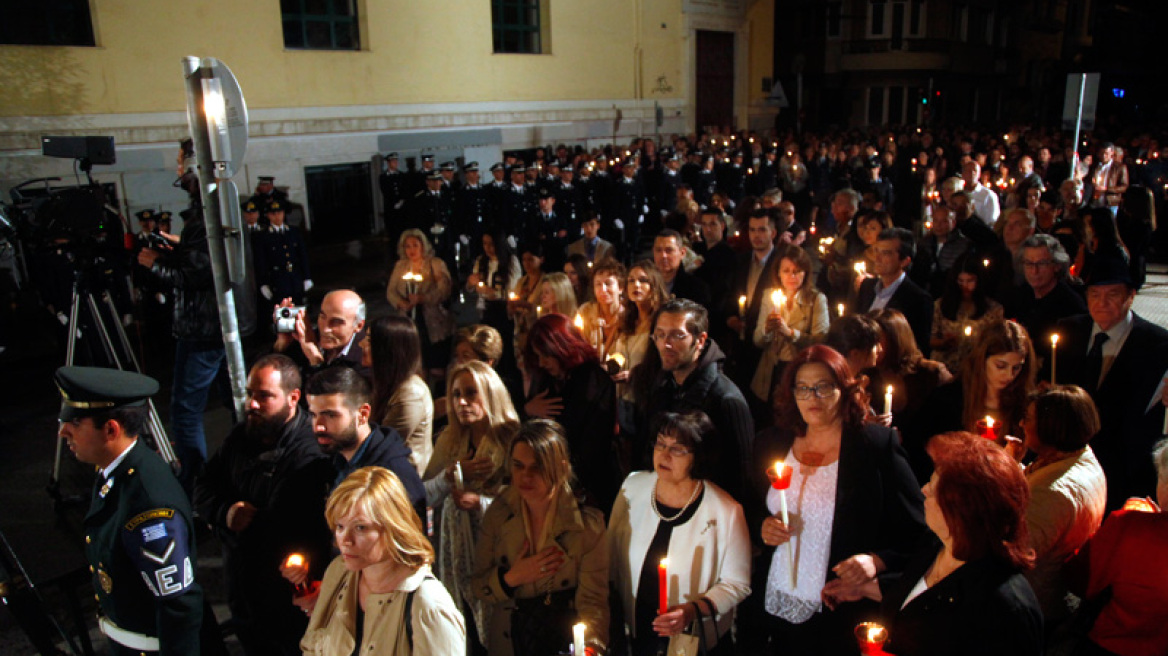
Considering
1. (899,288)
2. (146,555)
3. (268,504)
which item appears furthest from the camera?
(899,288)

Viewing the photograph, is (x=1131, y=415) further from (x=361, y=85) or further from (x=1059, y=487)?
(x=361, y=85)

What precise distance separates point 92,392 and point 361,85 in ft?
48.7

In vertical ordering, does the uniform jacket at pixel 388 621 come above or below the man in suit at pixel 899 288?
below

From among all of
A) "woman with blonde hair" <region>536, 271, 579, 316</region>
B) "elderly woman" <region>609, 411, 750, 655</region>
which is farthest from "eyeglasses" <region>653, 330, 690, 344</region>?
"woman with blonde hair" <region>536, 271, 579, 316</region>

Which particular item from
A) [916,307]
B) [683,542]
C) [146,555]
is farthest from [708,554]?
[916,307]

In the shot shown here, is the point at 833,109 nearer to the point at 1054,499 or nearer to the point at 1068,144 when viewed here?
the point at 1068,144

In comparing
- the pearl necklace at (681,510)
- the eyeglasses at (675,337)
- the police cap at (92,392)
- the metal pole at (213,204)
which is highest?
the metal pole at (213,204)

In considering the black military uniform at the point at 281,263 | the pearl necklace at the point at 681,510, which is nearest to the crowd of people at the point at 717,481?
the pearl necklace at the point at 681,510

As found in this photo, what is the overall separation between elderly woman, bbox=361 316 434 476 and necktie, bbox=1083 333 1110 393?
12.9 feet

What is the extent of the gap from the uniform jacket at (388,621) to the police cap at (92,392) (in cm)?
118

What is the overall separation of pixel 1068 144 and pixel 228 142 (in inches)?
795

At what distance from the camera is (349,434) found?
3.47 meters

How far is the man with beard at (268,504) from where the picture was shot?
342cm

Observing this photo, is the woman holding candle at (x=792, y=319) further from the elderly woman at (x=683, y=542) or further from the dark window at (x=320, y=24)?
the dark window at (x=320, y=24)
